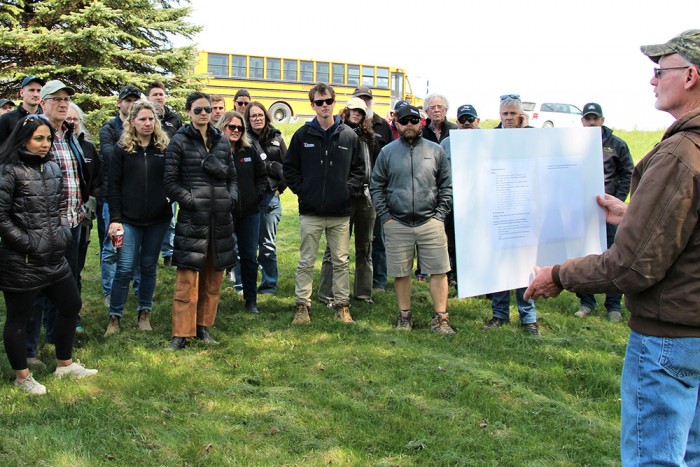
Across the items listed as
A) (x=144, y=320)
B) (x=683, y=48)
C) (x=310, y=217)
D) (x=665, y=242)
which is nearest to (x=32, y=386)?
(x=144, y=320)

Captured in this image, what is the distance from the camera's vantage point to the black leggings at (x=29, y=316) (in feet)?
15.6

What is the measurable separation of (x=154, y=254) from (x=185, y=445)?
2.83m

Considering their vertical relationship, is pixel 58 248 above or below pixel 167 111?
below

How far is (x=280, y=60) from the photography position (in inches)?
1030

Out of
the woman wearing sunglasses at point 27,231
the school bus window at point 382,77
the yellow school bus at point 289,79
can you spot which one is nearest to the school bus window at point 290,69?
the yellow school bus at point 289,79

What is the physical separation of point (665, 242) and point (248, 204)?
5174mm

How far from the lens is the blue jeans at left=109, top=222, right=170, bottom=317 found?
625 centimetres

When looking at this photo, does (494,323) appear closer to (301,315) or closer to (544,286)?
(301,315)

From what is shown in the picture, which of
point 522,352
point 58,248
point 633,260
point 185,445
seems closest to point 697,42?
point 633,260

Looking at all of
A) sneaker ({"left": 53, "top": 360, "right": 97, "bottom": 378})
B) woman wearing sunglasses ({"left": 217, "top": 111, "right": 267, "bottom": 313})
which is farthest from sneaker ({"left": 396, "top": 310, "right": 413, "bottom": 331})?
sneaker ({"left": 53, "top": 360, "right": 97, "bottom": 378})

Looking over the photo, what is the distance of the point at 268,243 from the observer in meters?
8.02

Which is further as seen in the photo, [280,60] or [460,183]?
[280,60]

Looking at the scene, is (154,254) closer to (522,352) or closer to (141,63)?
(522,352)

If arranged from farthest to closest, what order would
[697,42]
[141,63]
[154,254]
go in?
[141,63] → [154,254] → [697,42]
